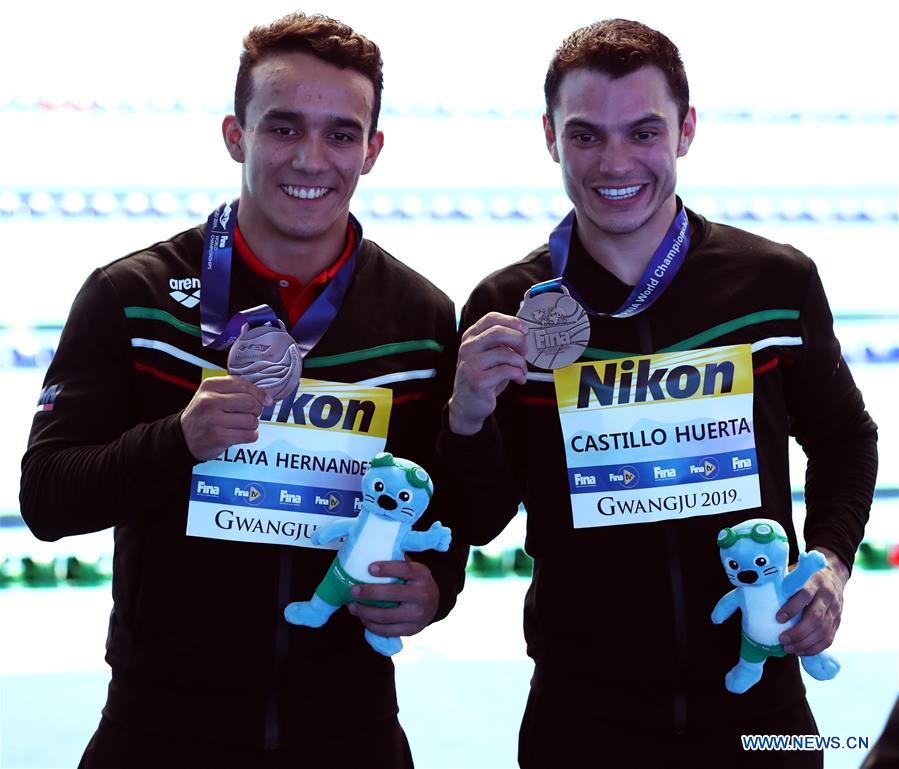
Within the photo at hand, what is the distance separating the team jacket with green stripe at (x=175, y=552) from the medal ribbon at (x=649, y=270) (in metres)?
0.28

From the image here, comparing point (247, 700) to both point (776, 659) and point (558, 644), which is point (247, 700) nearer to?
point (558, 644)

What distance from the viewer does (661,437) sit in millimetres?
1722

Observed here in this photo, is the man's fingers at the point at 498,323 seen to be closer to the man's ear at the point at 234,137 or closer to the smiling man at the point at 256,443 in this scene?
the smiling man at the point at 256,443

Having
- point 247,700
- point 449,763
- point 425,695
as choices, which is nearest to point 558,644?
point 247,700

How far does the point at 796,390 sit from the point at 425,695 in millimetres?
2059

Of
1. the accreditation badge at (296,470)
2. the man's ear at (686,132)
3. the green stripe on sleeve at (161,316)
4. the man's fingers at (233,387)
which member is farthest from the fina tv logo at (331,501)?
the man's ear at (686,132)

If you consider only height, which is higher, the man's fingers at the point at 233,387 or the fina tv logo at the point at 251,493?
the man's fingers at the point at 233,387

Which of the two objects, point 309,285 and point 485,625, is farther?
point 485,625

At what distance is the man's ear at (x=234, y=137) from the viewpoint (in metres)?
1.82

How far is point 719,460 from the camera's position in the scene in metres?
1.71

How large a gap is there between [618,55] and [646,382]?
20.0 inches

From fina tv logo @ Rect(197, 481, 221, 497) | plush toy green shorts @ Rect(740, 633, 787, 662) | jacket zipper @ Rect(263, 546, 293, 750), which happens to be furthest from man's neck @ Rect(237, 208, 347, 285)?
plush toy green shorts @ Rect(740, 633, 787, 662)

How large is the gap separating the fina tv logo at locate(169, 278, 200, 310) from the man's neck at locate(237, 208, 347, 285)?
117 mm

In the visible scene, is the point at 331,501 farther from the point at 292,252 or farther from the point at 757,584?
the point at 757,584
